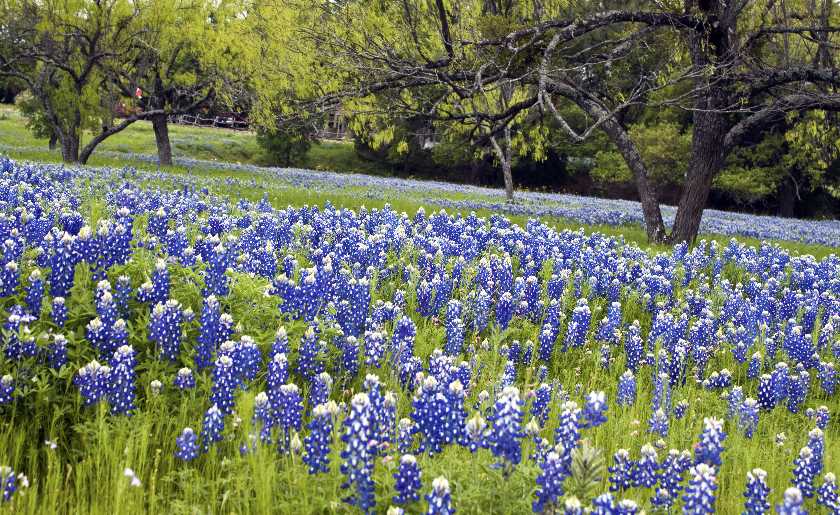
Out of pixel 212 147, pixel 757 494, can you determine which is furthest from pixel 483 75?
pixel 212 147

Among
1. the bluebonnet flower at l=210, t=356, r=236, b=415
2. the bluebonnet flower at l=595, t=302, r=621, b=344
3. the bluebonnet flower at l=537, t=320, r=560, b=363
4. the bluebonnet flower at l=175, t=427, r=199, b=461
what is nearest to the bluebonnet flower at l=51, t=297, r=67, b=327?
the bluebonnet flower at l=210, t=356, r=236, b=415

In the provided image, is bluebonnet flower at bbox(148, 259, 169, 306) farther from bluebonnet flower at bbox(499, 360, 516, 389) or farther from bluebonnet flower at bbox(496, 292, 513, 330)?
bluebonnet flower at bbox(496, 292, 513, 330)

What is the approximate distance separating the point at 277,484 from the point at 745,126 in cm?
1192

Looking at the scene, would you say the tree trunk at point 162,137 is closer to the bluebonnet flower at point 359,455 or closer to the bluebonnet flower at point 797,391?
the bluebonnet flower at point 797,391

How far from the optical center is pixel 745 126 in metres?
12.2

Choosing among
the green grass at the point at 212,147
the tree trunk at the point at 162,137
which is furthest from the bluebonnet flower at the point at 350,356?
the green grass at the point at 212,147

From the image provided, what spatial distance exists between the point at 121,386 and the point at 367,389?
1206 mm

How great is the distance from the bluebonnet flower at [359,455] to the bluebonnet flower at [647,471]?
50.0 inches

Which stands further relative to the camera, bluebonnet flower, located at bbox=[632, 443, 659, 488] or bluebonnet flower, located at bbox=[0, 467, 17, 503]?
bluebonnet flower, located at bbox=[632, 443, 659, 488]

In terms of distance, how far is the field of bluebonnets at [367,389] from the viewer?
270 centimetres

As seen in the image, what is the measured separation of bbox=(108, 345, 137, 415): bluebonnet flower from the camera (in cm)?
324

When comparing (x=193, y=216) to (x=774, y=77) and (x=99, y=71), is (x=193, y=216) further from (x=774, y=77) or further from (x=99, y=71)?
(x=99, y=71)

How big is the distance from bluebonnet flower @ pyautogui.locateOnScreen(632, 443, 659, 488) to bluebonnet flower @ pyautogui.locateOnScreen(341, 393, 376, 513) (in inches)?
50.0

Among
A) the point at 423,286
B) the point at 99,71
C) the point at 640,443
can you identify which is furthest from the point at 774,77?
the point at 99,71
